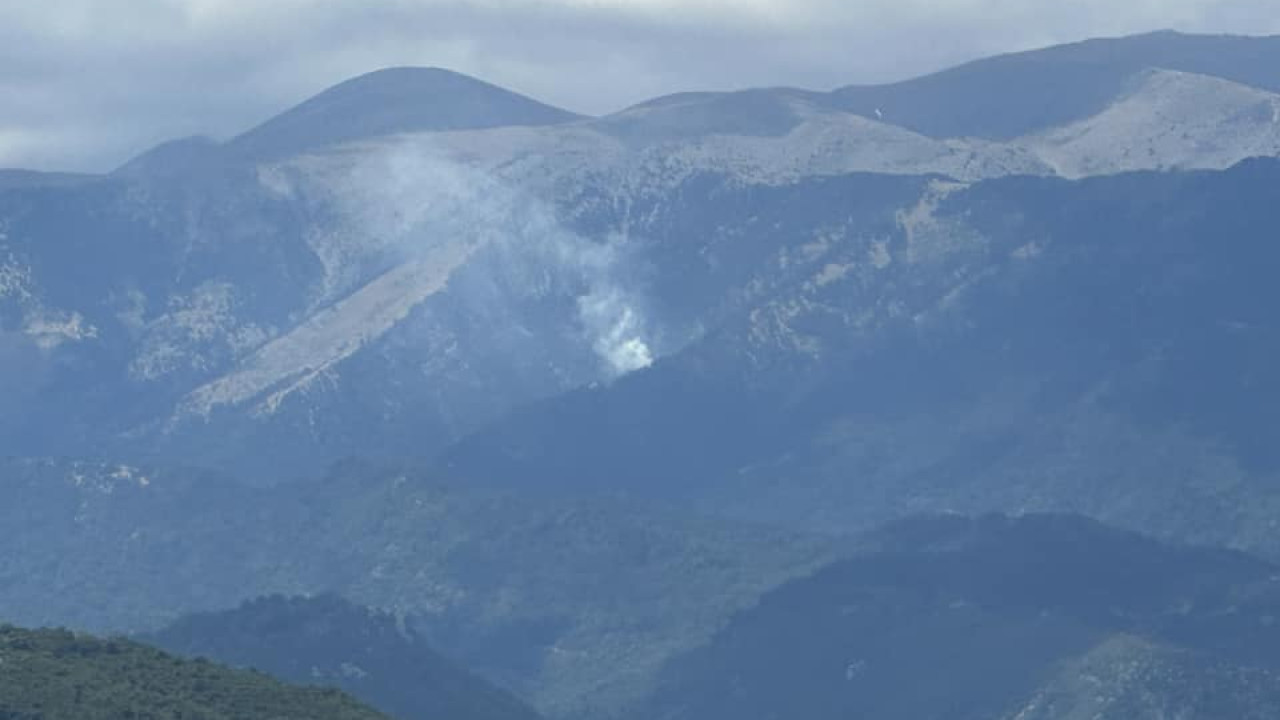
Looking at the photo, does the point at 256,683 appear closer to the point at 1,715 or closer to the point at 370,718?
the point at 370,718

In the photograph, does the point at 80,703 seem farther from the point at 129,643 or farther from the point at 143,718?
the point at 129,643

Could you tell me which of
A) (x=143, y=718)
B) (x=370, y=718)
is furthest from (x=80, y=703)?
(x=370, y=718)

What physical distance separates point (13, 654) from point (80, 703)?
6991mm

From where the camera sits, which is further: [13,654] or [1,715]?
[13,654]

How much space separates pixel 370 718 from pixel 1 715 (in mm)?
14944

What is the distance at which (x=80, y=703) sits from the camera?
133m

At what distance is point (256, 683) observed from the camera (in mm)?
144500

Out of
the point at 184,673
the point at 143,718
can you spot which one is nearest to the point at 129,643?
the point at 184,673

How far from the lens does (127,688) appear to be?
449ft

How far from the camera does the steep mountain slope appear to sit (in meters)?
133

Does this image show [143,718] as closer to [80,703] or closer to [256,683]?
[80,703]

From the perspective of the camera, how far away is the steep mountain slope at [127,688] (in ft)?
436

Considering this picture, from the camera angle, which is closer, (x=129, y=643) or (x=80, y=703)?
(x=80, y=703)

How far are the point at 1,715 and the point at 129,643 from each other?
17.4 m
